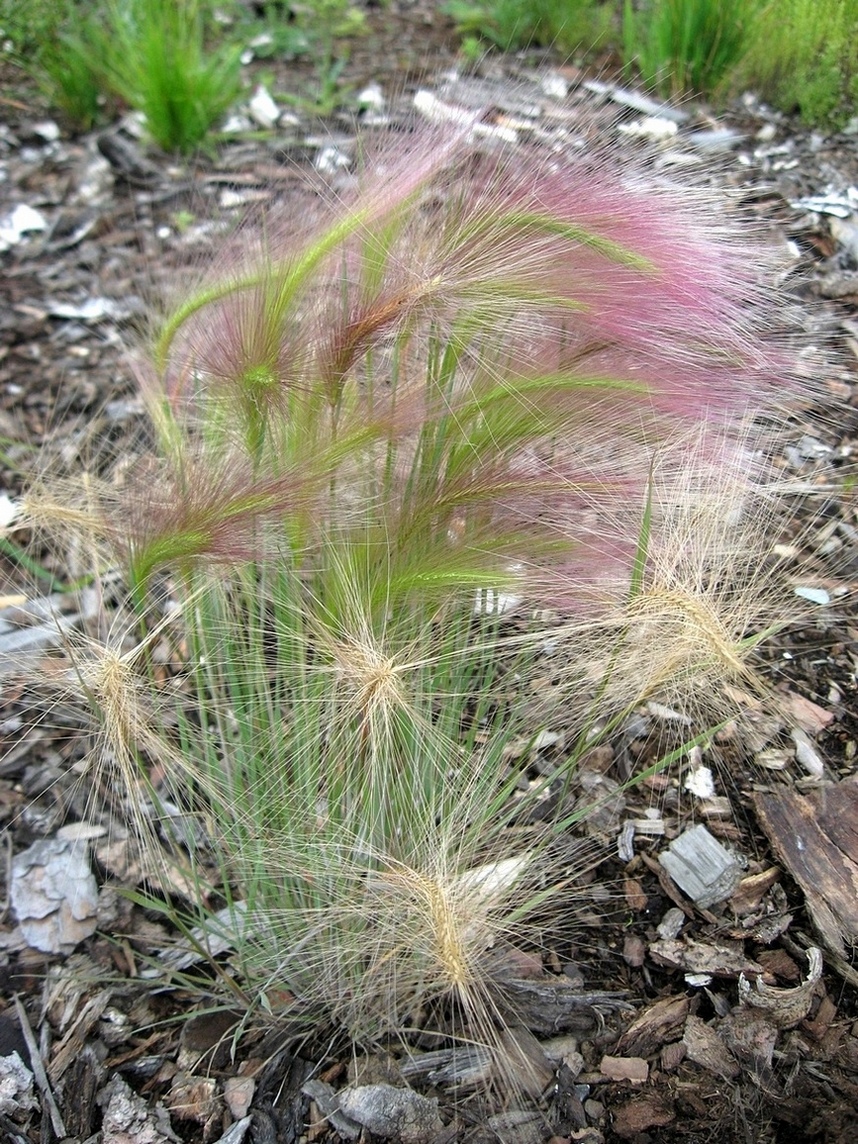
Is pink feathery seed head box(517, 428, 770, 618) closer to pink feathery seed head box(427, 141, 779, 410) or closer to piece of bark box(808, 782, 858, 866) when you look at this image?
pink feathery seed head box(427, 141, 779, 410)

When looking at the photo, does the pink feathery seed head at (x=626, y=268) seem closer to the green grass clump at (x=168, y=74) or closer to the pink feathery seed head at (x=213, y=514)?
the pink feathery seed head at (x=213, y=514)

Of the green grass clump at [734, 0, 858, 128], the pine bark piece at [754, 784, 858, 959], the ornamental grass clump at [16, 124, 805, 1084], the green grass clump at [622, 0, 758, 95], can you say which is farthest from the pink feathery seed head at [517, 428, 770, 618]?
the green grass clump at [622, 0, 758, 95]

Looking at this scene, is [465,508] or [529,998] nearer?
[465,508]

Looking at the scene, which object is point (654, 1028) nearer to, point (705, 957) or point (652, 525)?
point (705, 957)

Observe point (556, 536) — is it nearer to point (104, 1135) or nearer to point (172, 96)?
point (104, 1135)

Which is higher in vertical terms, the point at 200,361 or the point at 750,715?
the point at 200,361

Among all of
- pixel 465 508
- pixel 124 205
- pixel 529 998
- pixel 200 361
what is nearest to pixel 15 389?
pixel 124 205

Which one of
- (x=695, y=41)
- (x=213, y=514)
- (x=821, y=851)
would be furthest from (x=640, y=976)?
(x=695, y=41)
